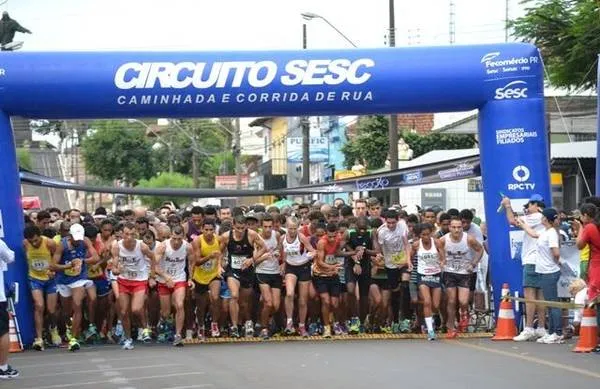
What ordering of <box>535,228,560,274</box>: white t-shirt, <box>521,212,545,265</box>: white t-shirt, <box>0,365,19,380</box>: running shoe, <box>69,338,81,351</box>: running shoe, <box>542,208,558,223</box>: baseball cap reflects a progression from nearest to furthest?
<box>0,365,19,380</box>: running shoe < <box>542,208,558,223</box>: baseball cap < <box>535,228,560,274</box>: white t-shirt < <box>521,212,545,265</box>: white t-shirt < <box>69,338,81,351</box>: running shoe

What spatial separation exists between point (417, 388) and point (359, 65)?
6165 mm

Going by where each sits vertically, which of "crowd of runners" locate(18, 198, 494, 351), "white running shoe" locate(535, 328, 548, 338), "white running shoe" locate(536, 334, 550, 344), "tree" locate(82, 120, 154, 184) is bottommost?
"white running shoe" locate(536, 334, 550, 344)

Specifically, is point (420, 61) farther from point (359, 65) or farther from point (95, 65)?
point (95, 65)

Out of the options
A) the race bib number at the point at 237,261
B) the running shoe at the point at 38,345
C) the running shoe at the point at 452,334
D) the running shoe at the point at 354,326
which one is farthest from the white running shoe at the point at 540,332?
the running shoe at the point at 38,345

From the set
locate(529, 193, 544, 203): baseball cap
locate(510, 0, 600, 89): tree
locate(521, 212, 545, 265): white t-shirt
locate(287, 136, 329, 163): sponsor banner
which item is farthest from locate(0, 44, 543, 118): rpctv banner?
locate(287, 136, 329, 163): sponsor banner

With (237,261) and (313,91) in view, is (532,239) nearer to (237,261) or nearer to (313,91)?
(313,91)

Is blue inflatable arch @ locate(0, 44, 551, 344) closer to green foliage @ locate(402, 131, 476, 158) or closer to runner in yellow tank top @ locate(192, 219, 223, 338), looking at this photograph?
runner in yellow tank top @ locate(192, 219, 223, 338)

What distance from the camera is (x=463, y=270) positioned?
16438 millimetres

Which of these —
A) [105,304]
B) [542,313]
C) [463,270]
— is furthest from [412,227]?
[105,304]

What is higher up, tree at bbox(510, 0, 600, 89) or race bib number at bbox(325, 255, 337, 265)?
tree at bbox(510, 0, 600, 89)

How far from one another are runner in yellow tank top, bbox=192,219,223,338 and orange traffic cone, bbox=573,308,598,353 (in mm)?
5241

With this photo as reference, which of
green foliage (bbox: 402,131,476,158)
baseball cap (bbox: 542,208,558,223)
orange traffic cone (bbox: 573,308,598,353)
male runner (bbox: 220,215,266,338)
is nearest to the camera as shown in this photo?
orange traffic cone (bbox: 573,308,598,353)

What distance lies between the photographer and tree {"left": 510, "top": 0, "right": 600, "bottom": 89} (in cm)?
2750

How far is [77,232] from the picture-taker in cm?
1642
